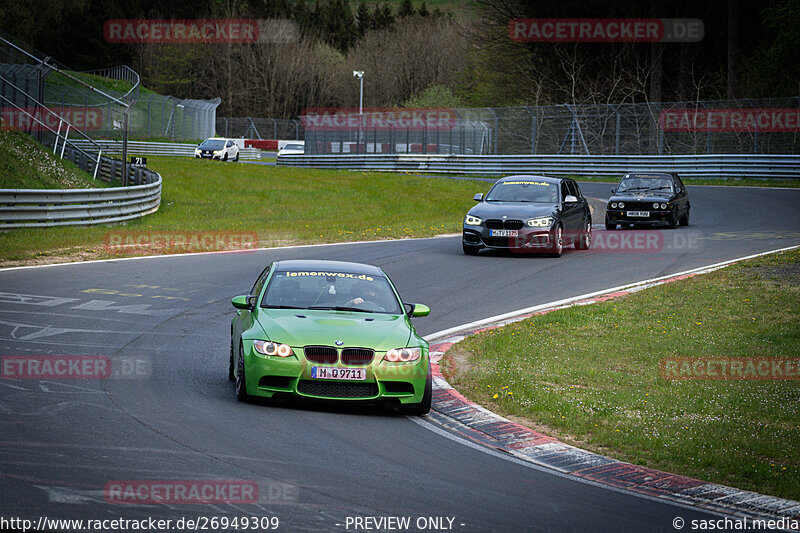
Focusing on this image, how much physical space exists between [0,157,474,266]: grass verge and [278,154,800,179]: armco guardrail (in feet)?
16.4

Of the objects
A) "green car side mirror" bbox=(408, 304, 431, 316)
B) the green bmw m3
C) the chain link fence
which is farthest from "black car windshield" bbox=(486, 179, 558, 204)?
the green bmw m3

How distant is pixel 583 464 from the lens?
7414mm

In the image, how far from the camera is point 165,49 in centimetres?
10231

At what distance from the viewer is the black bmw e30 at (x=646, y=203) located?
26219mm
